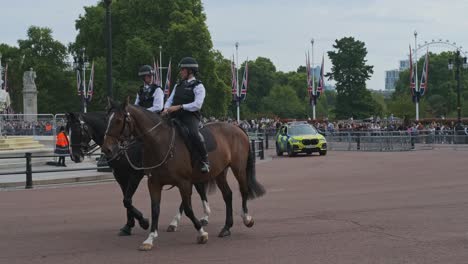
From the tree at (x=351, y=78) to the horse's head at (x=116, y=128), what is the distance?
301 feet

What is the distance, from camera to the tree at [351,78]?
3920 inches

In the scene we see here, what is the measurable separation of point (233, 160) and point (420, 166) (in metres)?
15.9

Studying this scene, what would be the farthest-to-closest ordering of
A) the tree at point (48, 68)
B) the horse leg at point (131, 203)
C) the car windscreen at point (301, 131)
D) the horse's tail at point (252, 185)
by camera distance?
Answer: the tree at point (48, 68) < the car windscreen at point (301, 131) < the horse's tail at point (252, 185) < the horse leg at point (131, 203)

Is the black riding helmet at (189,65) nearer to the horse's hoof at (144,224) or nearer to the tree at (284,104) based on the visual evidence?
the horse's hoof at (144,224)

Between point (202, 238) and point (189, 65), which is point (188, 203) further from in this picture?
point (189, 65)

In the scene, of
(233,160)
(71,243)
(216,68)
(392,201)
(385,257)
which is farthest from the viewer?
(216,68)

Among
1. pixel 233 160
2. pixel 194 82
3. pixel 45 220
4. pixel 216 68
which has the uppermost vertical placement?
pixel 216 68

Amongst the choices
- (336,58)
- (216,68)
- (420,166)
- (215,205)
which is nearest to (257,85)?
(336,58)

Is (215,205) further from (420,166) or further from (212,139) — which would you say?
(420,166)

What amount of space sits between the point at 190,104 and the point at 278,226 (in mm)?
2656

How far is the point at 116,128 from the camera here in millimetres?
9055

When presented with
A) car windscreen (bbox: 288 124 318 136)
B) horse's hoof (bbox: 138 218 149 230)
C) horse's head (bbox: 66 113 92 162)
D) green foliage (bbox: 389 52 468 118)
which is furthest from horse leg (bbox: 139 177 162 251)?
green foliage (bbox: 389 52 468 118)

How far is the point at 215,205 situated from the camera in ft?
47.1

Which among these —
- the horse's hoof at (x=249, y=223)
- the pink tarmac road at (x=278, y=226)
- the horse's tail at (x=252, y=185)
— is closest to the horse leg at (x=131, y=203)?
the pink tarmac road at (x=278, y=226)
